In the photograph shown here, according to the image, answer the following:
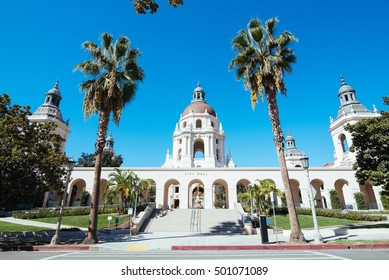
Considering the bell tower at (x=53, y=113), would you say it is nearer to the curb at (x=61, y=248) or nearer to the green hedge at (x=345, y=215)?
the curb at (x=61, y=248)

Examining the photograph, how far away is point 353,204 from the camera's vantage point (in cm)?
3266

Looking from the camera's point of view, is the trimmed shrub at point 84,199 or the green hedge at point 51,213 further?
the trimmed shrub at point 84,199

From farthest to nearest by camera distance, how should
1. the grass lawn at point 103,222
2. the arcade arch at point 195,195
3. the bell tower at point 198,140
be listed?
the bell tower at point 198,140 < the arcade arch at point 195,195 < the grass lawn at point 103,222

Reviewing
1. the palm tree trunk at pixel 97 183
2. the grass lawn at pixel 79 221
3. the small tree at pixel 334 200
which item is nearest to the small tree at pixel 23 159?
the palm tree trunk at pixel 97 183

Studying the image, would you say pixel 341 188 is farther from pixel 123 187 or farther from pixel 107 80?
pixel 107 80

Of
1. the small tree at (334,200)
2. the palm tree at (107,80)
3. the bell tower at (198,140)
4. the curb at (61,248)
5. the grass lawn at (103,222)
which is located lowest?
the curb at (61,248)

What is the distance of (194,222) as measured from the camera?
2366 centimetres

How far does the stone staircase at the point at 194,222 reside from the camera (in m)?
21.5

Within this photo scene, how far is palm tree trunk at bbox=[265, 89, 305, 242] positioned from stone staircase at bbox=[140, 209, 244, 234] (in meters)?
7.73

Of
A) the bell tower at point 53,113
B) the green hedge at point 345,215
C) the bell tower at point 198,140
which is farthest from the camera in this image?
the bell tower at point 198,140

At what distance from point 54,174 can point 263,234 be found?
13.9 metres

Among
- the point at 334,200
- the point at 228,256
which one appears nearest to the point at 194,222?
the point at 228,256

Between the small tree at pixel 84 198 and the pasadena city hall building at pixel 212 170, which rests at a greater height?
the pasadena city hall building at pixel 212 170

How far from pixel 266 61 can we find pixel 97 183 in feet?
45.3
